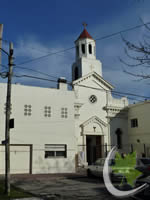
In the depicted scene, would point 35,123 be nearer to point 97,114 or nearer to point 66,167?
point 66,167

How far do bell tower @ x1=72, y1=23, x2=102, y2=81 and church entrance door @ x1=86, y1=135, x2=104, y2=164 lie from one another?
7858mm

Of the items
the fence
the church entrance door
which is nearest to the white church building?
the fence

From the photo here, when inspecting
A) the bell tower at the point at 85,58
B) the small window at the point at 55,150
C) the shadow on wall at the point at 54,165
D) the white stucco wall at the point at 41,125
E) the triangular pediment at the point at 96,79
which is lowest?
the shadow on wall at the point at 54,165

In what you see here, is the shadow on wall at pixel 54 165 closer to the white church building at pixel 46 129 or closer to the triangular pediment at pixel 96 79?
the white church building at pixel 46 129

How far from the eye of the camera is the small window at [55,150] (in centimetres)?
2167

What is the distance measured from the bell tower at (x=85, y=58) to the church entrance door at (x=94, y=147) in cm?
786

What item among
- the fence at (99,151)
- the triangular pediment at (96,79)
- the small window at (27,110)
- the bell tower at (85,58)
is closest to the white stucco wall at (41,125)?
the small window at (27,110)

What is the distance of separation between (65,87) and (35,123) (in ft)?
15.0

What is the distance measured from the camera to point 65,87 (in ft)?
77.9

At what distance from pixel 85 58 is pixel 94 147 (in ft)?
36.3

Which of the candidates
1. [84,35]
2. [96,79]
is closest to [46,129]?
[96,79]

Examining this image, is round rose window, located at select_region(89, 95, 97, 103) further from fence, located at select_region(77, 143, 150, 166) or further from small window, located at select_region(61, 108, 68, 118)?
small window, located at select_region(61, 108, 68, 118)

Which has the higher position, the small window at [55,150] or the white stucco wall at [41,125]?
the white stucco wall at [41,125]

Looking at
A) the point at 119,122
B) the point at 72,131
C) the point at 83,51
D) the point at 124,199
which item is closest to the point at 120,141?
the point at 119,122
